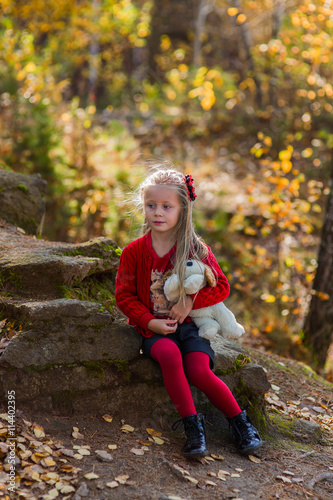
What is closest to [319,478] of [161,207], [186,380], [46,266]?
[186,380]

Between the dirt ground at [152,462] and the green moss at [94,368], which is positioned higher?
the green moss at [94,368]

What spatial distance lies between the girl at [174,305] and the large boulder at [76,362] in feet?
0.54

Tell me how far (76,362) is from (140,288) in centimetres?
62

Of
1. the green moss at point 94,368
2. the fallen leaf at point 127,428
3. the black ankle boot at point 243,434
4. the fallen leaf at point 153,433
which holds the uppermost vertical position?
the green moss at point 94,368

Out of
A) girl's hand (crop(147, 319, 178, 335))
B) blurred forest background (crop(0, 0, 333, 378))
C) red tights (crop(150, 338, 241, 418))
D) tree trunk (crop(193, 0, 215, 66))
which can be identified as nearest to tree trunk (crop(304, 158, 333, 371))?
blurred forest background (crop(0, 0, 333, 378))

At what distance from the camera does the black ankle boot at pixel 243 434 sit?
2.93m

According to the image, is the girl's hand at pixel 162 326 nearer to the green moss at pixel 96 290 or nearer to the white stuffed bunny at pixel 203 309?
the white stuffed bunny at pixel 203 309

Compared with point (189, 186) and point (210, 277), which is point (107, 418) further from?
point (189, 186)

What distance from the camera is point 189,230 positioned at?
124 inches

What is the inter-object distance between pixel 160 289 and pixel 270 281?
5.05 metres

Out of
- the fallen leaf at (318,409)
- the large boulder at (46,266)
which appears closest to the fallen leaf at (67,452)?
the large boulder at (46,266)

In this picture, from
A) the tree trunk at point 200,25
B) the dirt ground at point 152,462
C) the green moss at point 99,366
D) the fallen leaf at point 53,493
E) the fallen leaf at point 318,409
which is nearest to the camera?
the fallen leaf at point 53,493

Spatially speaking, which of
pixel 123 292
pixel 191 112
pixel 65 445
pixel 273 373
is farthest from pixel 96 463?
pixel 191 112

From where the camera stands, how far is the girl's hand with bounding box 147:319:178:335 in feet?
9.68
